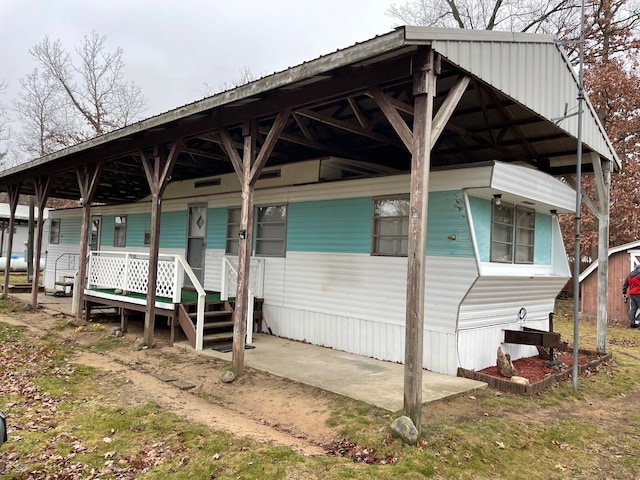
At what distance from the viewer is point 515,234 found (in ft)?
23.8

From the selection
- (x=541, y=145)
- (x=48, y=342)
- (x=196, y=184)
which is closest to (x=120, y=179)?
(x=196, y=184)

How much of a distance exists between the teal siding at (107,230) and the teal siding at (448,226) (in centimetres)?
1050

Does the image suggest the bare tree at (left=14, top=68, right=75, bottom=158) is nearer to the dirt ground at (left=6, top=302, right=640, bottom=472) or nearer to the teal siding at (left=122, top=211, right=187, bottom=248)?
the teal siding at (left=122, top=211, right=187, bottom=248)

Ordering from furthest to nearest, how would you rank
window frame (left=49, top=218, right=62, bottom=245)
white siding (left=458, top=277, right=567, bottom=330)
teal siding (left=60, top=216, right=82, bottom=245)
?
window frame (left=49, top=218, right=62, bottom=245)
teal siding (left=60, top=216, right=82, bottom=245)
white siding (left=458, top=277, right=567, bottom=330)

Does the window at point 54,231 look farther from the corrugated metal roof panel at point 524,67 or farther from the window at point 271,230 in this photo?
the corrugated metal roof panel at point 524,67

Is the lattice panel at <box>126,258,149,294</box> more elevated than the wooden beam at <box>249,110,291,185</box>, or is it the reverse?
the wooden beam at <box>249,110,291,185</box>

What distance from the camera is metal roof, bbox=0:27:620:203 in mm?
4652

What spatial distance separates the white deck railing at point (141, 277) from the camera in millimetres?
7523

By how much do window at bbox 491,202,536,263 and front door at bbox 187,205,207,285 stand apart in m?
6.46

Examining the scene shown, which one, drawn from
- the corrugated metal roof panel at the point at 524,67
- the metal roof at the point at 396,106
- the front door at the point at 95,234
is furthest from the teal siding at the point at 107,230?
the corrugated metal roof panel at the point at 524,67

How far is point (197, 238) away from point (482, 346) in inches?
273

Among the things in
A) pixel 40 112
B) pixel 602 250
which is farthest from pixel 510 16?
pixel 40 112

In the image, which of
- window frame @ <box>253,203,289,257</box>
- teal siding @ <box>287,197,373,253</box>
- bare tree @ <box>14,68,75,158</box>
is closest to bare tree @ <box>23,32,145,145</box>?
bare tree @ <box>14,68,75,158</box>

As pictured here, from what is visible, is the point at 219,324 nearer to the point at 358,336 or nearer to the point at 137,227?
the point at 358,336
